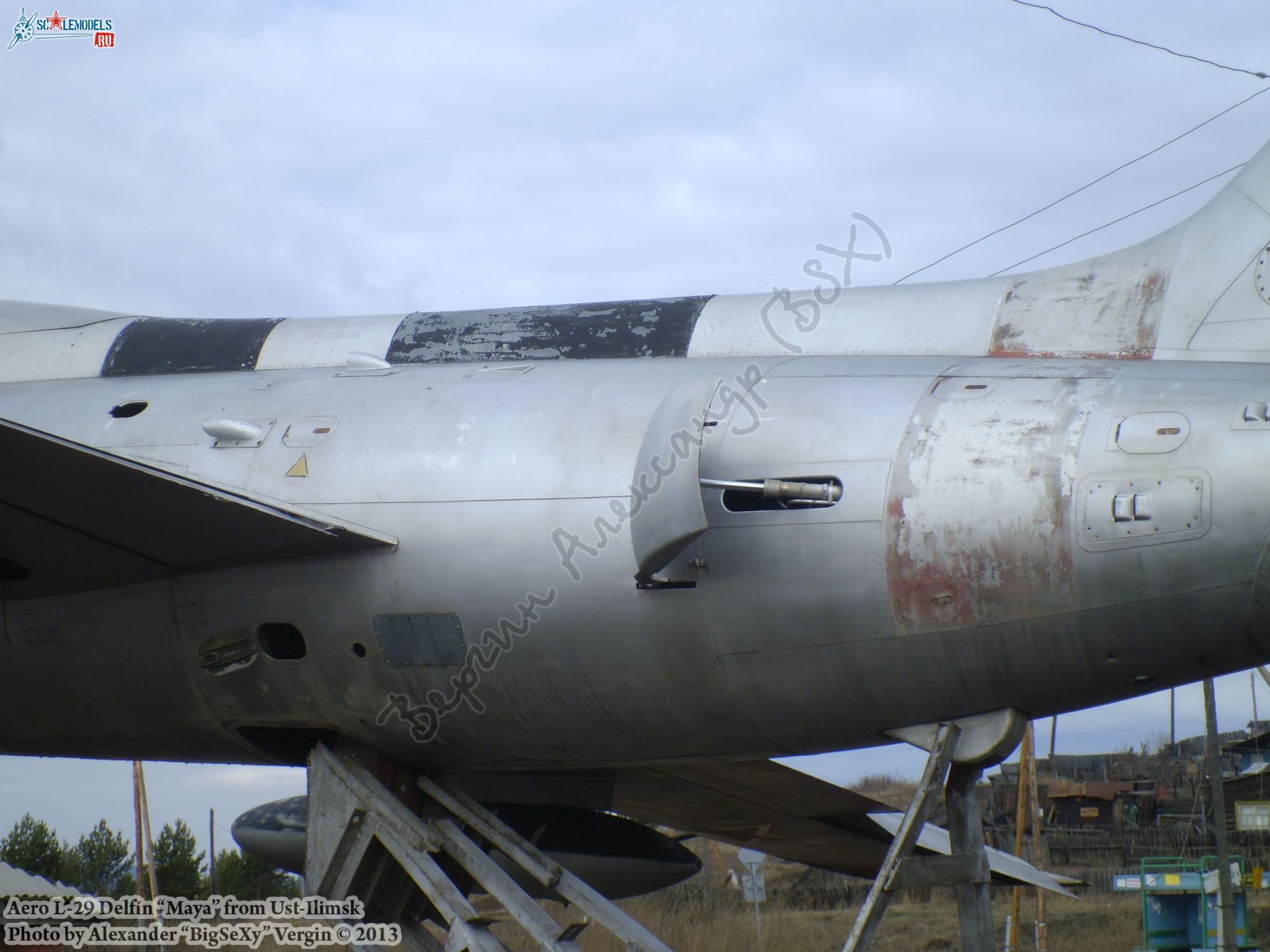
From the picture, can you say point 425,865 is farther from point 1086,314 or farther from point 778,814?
point 1086,314

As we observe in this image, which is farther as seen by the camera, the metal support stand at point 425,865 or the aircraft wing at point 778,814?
the aircraft wing at point 778,814

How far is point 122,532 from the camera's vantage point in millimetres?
5973

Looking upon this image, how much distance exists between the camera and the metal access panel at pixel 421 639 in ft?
18.5

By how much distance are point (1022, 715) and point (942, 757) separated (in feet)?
1.37

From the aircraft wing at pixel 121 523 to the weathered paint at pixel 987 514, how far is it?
2.56 meters

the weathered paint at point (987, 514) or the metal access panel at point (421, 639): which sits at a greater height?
the weathered paint at point (987, 514)

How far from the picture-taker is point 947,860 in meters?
5.02

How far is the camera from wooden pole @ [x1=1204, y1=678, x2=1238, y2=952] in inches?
629

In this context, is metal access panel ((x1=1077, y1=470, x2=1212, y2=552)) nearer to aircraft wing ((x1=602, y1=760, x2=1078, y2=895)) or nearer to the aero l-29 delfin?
the aero l-29 delfin

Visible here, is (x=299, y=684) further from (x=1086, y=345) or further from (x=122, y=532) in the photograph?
(x=1086, y=345)

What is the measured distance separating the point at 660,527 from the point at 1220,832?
14.4 m

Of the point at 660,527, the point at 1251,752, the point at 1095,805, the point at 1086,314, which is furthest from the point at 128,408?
the point at 1251,752

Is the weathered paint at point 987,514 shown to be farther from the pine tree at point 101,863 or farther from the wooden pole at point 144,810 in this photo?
the pine tree at point 101,863

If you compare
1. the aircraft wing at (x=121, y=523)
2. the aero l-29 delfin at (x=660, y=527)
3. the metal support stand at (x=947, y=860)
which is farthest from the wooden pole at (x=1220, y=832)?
the aircraft wing at (x=121, y=523)
